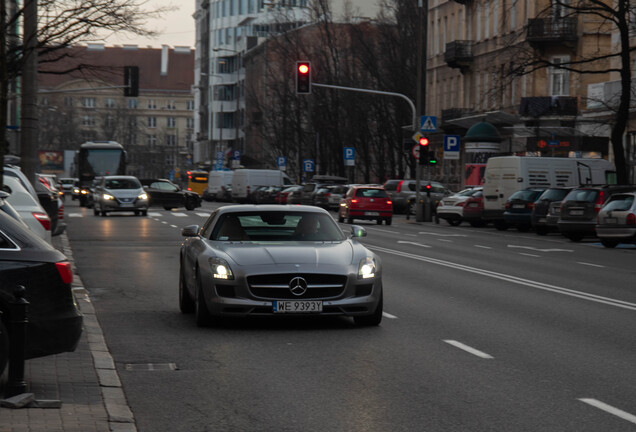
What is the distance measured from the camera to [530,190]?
40250mm

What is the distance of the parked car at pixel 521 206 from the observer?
4016 cm

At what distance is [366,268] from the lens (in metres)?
12.5

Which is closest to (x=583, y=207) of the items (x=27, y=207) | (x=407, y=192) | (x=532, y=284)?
(x=532, y=284)

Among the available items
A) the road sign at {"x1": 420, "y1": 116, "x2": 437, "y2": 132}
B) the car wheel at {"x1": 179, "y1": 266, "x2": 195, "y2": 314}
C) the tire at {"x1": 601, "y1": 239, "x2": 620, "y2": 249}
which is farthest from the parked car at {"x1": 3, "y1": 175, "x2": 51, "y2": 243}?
the road sign at {"x1": 420, "y1": 116, "x2": 437, "y2": 132}

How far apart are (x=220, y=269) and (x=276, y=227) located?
1.51m

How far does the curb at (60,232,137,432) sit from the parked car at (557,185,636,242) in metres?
21.8

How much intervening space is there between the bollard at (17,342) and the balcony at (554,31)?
5096cm

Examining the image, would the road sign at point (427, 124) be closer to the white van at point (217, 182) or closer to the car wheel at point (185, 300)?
the car wheel at point (185, 300)

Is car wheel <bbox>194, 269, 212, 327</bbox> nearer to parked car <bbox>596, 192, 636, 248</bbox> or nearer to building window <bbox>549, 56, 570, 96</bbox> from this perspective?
parked car <bbox>596, 192, 636, 248</bbox>

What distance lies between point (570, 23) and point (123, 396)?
51.3 m

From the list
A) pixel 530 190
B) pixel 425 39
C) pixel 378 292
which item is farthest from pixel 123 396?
pixel 425 39

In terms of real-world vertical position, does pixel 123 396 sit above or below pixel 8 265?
below

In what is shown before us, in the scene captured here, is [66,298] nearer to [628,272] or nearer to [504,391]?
[504,391]

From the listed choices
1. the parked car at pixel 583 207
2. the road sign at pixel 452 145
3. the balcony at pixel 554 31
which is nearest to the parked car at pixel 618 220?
the parked car at pixel 583 207
